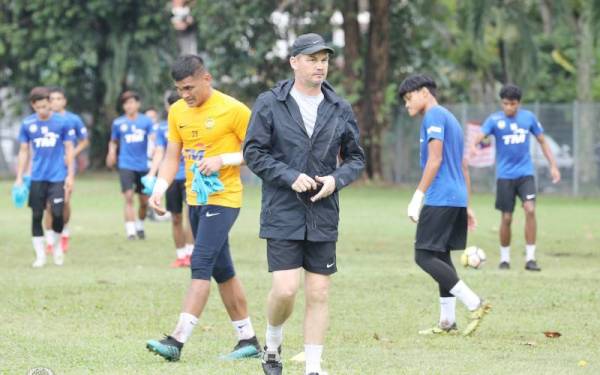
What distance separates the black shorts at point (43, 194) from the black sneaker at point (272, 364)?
329 inches

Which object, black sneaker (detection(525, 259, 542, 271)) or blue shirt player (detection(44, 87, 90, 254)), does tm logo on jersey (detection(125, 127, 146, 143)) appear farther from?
black sneaker (detection(525, 259, 542, 271))

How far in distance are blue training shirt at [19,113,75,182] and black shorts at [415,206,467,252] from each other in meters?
6.60

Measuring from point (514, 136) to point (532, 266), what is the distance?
158 cm

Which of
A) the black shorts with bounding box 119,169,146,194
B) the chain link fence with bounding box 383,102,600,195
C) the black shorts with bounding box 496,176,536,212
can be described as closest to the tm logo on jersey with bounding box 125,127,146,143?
the black shorts with bounding box 119,169,146,194

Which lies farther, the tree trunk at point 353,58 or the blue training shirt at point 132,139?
the tree trunk at point 353,58

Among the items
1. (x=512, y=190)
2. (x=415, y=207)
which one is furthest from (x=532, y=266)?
(x=415, y=207)

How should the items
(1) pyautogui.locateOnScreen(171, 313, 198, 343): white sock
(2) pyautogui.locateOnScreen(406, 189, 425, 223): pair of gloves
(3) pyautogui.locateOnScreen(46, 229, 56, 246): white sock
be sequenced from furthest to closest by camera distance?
(3) pyautogui.locateOnScreen(46, 229, 56, 246): white sock < (2) pyautogui.locateOnScreen(406, 189, 425, 223): pair of gloves < (1) pyautogui.locateOnScreen(171, 313, 198, 343): white sock

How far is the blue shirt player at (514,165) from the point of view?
16.6 m

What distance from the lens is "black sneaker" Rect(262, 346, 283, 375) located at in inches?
341

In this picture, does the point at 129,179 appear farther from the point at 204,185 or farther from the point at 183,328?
the point at 183,328

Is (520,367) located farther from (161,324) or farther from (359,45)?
(359,45)

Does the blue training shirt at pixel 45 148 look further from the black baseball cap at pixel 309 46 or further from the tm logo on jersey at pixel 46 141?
the black baseball cap at pixel 309 46

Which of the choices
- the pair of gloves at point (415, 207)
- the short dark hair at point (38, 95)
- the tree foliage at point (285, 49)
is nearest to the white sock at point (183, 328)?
the pair of gloves at point (415, 207)

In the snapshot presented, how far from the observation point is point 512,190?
16750mm
